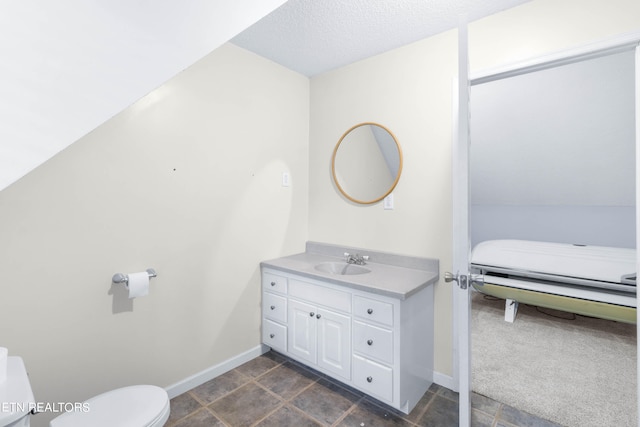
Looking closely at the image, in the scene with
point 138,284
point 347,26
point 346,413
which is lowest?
point 346,413

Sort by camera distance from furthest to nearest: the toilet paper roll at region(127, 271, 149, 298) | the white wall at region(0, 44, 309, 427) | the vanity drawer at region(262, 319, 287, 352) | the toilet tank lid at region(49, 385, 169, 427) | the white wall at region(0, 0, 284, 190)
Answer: the vanity drawer at region(262, 319, 287, 352) < the toilet paper roll at region(127, 271, 149, 298) < the white wall at region(0, 44, 309, 427) < the toilet tank lid at region(49, 385, 169, 427) < the white wall at region(0, 0, 284, 190)

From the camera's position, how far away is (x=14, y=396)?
3.07 feet

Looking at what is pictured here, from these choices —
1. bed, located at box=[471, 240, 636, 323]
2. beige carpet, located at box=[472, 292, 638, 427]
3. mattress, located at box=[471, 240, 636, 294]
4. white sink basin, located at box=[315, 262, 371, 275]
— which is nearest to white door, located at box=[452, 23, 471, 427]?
beige carpet, located at box=[472, 292, 638, 427]

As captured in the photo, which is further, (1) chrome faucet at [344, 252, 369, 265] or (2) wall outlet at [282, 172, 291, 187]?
(2) wall outlet at [282, 172, 291, 187]

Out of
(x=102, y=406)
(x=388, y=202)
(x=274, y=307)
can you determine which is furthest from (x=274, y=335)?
(x=388, y=202)

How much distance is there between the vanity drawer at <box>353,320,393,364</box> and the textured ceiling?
187 cm

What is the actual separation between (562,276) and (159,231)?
342 cm

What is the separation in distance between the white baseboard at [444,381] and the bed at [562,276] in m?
0.71

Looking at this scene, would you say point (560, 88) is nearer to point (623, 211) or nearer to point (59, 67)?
point (623, 211)

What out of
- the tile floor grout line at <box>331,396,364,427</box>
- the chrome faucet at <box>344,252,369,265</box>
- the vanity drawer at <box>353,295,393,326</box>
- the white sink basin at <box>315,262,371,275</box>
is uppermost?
the chrome faucet at <box>344,252,369,265</box>

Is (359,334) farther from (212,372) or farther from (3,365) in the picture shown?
(3,365)

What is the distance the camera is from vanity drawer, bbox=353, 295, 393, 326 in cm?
174

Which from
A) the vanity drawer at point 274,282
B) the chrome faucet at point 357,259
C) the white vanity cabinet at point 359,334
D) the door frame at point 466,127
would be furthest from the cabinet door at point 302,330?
the door frame at point 466,127

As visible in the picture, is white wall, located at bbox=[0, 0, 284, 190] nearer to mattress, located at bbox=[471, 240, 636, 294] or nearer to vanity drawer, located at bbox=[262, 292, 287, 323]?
vanity drawer, located at bbox=[262, 292, 287, 323]
